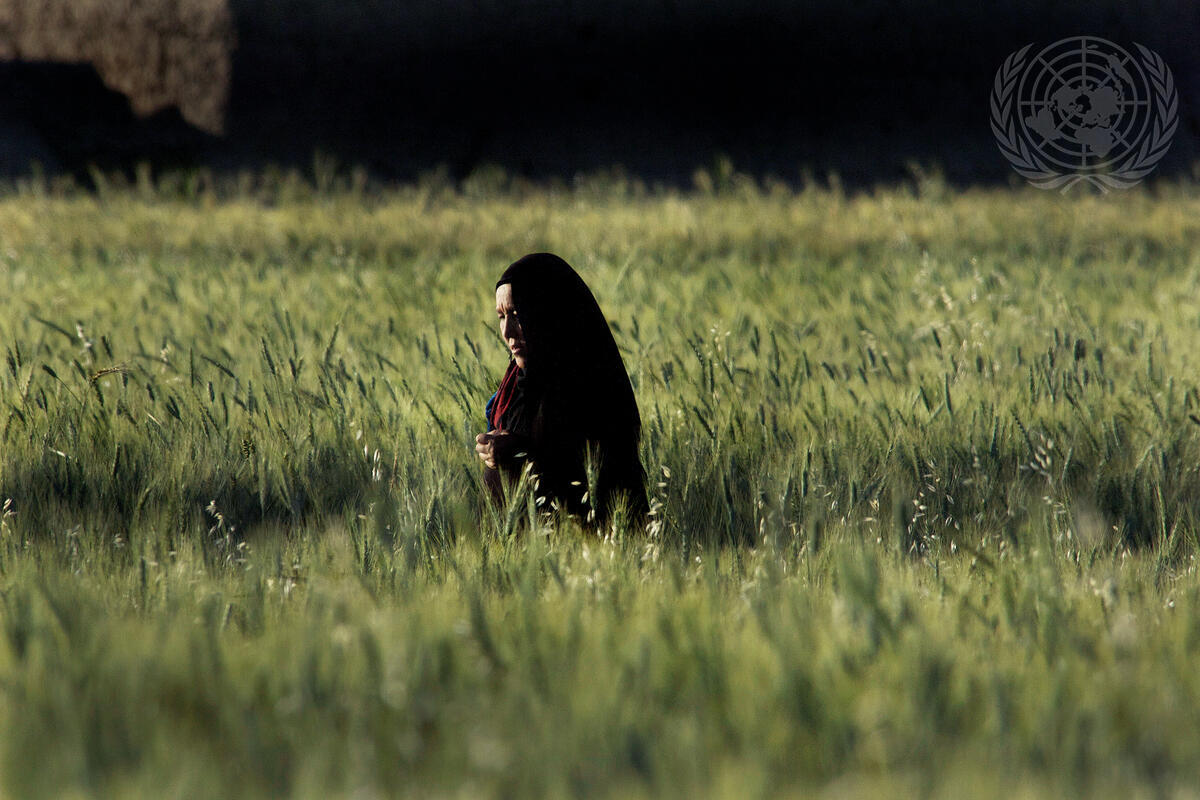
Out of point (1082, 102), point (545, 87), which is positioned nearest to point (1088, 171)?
point (1082, 102)

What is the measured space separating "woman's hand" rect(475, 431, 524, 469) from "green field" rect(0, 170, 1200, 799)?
103 millimetres

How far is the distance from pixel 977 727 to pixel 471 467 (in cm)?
160

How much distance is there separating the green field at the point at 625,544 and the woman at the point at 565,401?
0.31ft

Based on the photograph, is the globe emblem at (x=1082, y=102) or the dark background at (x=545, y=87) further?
the dark background at (x=545, y=87)

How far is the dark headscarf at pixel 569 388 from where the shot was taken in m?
2.38

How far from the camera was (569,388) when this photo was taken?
2379 mm

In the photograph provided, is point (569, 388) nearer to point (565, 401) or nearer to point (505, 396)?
point (565, 401)

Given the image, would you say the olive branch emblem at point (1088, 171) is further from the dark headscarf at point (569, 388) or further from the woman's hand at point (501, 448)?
the woman's hand at point (501, 448)

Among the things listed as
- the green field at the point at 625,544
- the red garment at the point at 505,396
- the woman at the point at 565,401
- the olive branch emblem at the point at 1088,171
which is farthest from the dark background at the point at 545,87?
the woman at the point at 565,401

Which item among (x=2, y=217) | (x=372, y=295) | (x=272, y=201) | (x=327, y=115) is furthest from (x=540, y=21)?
(x=372, y=295)

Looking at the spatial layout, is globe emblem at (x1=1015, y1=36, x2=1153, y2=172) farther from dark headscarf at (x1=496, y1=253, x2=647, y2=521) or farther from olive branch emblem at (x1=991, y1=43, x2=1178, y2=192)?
dark headscarf at (x1=496, y1=253, x2=647, y2=521)

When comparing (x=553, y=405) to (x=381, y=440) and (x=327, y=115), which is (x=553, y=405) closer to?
(x=381, y=440)

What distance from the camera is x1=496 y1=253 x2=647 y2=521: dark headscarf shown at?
2.38 metres

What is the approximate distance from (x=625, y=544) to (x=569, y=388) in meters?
0.37
